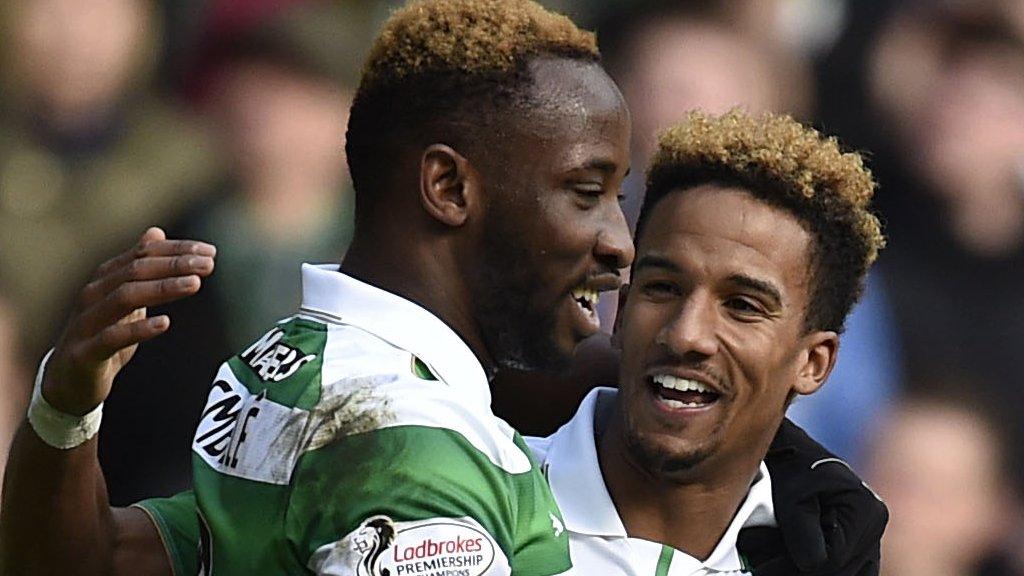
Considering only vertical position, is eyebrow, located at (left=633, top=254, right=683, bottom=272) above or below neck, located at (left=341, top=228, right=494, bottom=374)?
below

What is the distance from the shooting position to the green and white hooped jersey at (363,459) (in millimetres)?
1981

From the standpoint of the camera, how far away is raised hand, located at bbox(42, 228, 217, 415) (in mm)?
2119

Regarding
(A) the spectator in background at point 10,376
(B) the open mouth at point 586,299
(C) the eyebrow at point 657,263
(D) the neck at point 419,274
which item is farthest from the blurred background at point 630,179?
(D) the neck at point 419,274

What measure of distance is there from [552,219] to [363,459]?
1.50 ft

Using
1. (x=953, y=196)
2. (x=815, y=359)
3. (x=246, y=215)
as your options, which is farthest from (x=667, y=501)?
(x=953, y=196)

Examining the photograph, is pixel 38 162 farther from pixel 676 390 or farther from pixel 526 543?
pixel 526 543

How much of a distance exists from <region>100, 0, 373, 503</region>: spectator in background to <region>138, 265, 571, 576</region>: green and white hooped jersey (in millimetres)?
1847

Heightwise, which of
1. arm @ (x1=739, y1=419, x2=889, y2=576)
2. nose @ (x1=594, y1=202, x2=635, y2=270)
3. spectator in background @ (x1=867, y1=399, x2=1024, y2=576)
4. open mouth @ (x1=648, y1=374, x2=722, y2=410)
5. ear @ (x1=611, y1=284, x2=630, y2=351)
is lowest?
spectator in background @ (x1=867, y1=399, x2=1024, y2=576)

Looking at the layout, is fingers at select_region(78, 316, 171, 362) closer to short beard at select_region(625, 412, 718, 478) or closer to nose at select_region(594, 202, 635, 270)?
nose at select_region(594, 202, 635, 270)

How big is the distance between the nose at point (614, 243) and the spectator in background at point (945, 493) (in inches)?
85.8

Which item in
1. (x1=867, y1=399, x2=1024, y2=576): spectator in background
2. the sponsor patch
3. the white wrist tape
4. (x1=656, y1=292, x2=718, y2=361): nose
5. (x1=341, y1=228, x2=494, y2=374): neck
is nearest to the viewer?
the sponsor patch

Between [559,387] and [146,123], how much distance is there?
145cm

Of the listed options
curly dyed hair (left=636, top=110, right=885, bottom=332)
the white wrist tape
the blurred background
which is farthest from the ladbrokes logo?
the blurred background

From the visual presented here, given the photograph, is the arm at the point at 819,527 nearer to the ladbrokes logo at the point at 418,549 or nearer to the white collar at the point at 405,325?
the white collar at the point at 405,325
